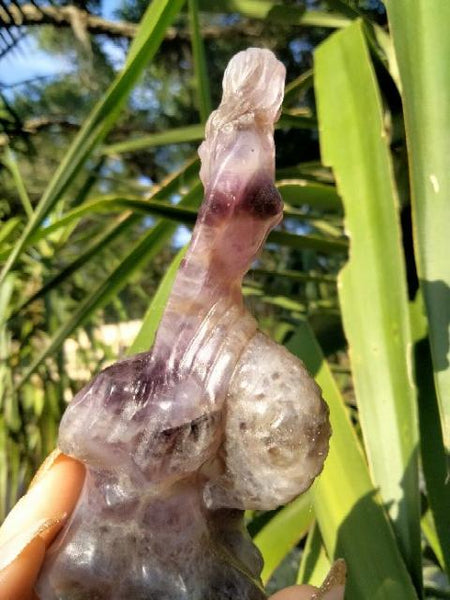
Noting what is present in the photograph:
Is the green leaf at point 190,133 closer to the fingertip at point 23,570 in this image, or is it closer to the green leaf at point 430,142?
the green leaf at point 430,142

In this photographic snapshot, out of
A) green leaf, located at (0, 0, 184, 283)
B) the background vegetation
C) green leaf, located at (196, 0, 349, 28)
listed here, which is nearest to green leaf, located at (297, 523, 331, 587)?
the background vegetation

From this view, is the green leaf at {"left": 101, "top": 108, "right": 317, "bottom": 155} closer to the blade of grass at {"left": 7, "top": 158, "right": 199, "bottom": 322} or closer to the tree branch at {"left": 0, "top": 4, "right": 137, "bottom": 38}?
the blade of grass at {"left": 7, "top": 158, "right": 199, "bottom": 322}

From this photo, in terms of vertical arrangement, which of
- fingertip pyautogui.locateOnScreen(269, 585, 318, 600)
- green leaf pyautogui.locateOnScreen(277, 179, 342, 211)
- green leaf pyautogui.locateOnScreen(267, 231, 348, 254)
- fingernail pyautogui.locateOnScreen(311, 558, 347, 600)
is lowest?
fingertip pyautogui.locateOnScreen(269, 585, 318, 600)

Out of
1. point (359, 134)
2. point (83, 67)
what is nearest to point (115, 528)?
point (359, 134)

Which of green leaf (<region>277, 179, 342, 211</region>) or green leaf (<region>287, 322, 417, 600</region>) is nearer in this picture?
green leaf (<region>287, 322, 417, 600</region>)

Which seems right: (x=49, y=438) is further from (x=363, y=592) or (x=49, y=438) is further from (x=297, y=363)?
(x=297, y=363)
